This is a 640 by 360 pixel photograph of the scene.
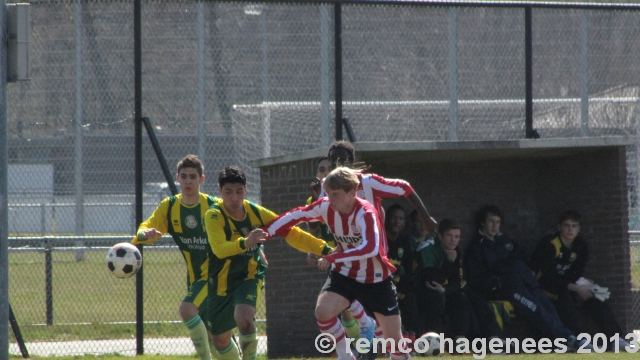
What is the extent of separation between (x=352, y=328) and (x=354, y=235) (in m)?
1.71

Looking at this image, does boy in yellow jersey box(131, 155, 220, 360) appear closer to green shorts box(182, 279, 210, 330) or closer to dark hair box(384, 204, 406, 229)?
green shorts box(182, 279, 210, 330)

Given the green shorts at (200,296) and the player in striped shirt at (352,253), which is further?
the green shorts at (200,296)

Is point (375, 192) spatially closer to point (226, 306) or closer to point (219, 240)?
point (219, 240)

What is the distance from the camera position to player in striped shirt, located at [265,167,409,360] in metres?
5.96

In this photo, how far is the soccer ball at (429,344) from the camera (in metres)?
7.94

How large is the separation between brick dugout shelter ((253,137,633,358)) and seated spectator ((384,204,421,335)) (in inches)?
26.6

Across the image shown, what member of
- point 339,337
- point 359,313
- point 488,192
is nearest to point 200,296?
point 339,337

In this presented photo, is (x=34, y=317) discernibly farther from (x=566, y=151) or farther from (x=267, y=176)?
(x=566, y=151)

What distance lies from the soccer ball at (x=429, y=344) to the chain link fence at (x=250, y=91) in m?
2.48

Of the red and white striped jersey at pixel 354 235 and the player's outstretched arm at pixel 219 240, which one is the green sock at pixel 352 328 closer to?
the red and white striped jersey at pixel 354 235

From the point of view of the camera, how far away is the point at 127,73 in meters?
8.88

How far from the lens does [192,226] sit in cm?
690

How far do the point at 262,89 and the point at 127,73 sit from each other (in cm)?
145

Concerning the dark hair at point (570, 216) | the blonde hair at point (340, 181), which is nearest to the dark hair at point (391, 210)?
the dark hair at point (570, 216)
